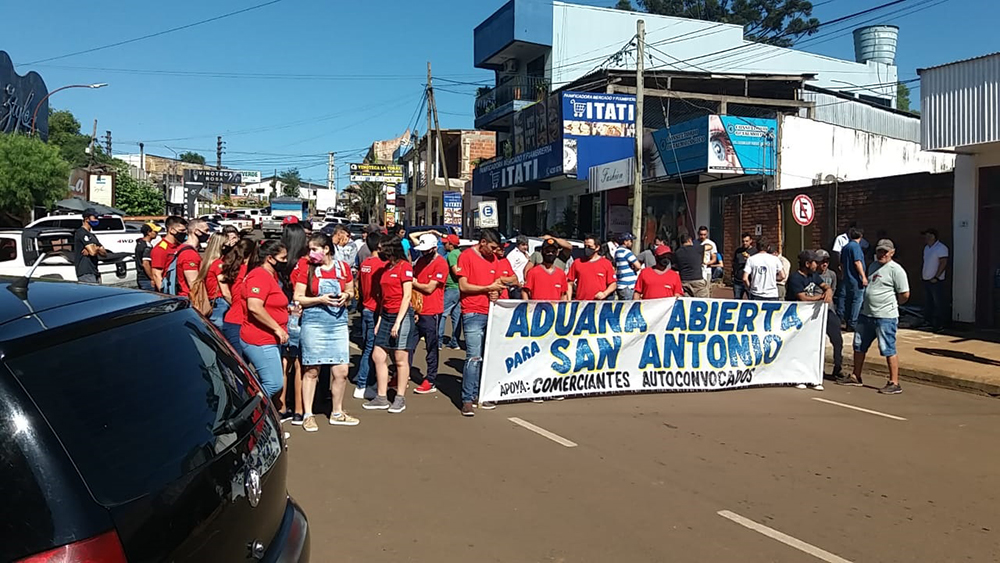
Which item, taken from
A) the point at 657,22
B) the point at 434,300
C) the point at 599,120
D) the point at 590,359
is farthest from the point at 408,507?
the point at 657,22

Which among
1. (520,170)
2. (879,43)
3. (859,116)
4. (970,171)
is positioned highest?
(879,43)

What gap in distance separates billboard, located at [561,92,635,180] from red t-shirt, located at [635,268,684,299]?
16675 mm

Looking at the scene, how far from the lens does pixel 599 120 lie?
1007 inches

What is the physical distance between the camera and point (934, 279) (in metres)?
13.3

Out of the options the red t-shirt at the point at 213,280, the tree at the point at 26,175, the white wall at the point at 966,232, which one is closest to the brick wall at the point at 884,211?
the white wall at the point at 966,232

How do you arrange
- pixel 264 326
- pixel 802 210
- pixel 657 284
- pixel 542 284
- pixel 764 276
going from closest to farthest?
pixel 264 326 < pixel 542 284 < pixel 657 284 < pixel 764 276 < pixel 802 210

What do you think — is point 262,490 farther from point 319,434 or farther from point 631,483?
point 319,434

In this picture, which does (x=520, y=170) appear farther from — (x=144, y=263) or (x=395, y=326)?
(x=395, y=326)

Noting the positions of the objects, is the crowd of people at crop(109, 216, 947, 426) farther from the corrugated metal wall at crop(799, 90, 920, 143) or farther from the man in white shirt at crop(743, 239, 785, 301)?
the corrugated metal wall at crop(799, 90, 920, 143)

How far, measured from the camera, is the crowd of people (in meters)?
6.54

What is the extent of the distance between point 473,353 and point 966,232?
10622 millimetres

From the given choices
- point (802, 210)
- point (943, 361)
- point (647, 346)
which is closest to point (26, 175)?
point (802, 210)

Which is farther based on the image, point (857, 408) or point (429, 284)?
point (857, 408)

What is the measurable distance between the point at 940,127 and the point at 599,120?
532 inches
